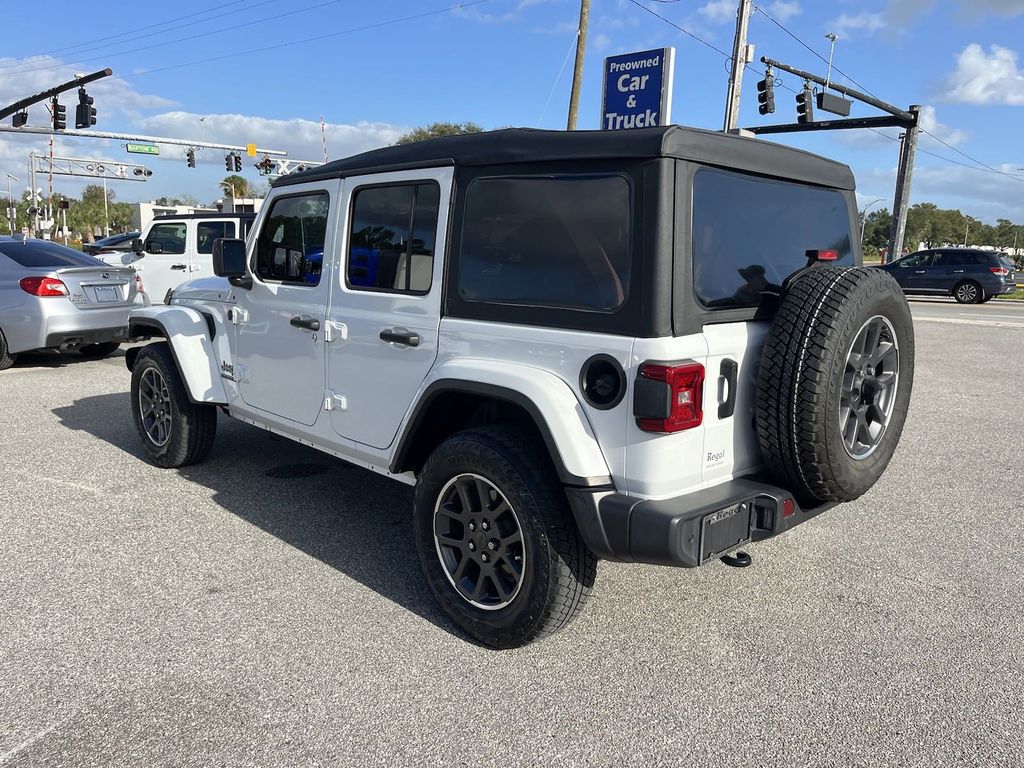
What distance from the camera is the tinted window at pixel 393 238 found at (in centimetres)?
340

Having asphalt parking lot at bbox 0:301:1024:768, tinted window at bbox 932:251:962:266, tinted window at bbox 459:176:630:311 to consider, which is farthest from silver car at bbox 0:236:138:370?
tinted window at bbox 932:251:962:266

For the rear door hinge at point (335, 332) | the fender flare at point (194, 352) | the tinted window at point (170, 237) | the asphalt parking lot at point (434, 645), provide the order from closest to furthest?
the asphalt parking lot at point (434, 645) → the rear door hinge at point (335, 332) → the fender flare at point (194, 352) → the tinted window at point (170, 237)

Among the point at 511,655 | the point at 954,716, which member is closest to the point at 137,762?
the point at 511,655

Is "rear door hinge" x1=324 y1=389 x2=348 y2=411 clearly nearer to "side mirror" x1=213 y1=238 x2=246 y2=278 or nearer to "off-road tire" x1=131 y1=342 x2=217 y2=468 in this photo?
"side mirror" x1=213 y1=238 x2=246 y2=278

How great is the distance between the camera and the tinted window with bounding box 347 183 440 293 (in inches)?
134

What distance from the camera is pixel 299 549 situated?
13.3 feet

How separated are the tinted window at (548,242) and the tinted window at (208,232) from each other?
10.2 meters

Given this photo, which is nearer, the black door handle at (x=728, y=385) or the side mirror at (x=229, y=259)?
the black door handle at (x=728, y=385)

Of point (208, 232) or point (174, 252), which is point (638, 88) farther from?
point (174, 252)

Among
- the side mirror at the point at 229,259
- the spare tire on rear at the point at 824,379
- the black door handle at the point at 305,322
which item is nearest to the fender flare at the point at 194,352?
the side mirror at the point at 229,259

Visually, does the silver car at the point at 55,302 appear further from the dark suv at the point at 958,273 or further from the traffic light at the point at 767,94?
the dark suv at the point at 958,273

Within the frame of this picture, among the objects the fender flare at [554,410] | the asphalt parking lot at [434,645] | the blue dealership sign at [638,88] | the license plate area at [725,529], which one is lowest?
the asphalt parking lot at [434,645]

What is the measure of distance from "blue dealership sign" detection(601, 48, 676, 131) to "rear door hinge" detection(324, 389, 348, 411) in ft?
19.1

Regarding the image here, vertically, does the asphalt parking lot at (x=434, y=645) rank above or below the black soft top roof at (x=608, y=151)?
below
